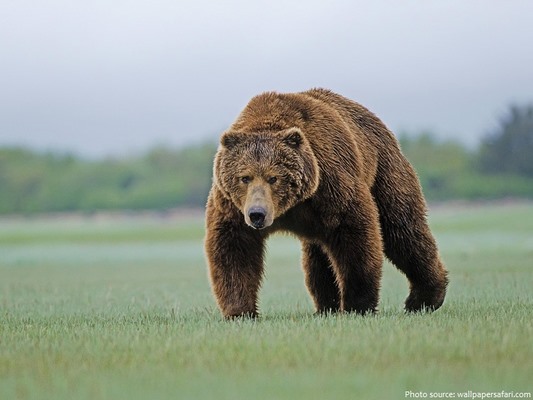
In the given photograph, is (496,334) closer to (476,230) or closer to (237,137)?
(237,137)

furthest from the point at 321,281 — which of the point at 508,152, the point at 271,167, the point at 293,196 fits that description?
the point at 508,152

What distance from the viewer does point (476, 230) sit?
106 ft

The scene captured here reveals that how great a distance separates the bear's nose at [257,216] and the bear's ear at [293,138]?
1.95 feet

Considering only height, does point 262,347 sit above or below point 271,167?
below

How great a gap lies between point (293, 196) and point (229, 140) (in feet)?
1.94

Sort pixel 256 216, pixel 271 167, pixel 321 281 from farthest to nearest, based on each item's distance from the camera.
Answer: pixel 321 281, pixel 271 167, pixel 256 216

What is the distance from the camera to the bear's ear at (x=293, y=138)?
7664 mm

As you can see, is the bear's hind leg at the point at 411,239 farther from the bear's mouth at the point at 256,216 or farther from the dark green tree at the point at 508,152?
the dark green tree at the point at 508,152

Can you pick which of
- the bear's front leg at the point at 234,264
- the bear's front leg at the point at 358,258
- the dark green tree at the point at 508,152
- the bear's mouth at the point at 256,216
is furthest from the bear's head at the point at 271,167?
the dark green tree at the point at 508,152

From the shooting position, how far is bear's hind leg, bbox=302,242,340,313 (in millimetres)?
9133

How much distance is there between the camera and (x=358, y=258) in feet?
26.5

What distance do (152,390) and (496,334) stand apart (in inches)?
87.2

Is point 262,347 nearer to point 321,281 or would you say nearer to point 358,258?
point 358,258

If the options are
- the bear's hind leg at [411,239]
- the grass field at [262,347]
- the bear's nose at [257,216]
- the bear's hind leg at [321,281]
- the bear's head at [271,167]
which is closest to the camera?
the grass field at [262,347]
